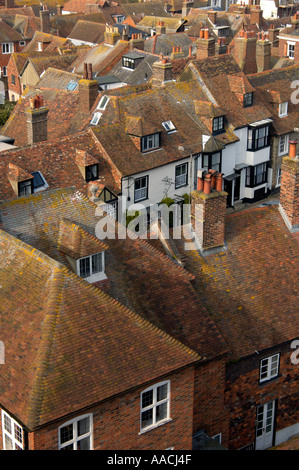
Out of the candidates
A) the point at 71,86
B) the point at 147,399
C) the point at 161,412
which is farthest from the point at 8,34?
the point at 147,399

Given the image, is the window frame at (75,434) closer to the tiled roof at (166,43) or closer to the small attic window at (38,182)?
the small attic window at (38,182)

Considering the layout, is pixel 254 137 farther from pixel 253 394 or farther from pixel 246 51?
pixel 253 394

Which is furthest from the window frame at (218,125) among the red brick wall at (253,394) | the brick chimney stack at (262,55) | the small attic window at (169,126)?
the red brick wall at (253,394)

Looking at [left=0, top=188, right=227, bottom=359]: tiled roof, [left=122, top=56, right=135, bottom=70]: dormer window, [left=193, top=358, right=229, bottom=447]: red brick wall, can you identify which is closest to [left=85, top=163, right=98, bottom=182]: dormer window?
[left=0, top=188, right=227, bottom=359]: tiled roof

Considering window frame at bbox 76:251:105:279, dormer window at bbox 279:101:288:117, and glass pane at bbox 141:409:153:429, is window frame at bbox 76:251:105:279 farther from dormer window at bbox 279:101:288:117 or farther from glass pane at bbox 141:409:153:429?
dormer window at bbox 279:101:288:117

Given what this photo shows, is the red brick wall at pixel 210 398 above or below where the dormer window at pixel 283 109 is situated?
below

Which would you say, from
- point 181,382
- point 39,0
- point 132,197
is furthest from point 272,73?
point 39,0
